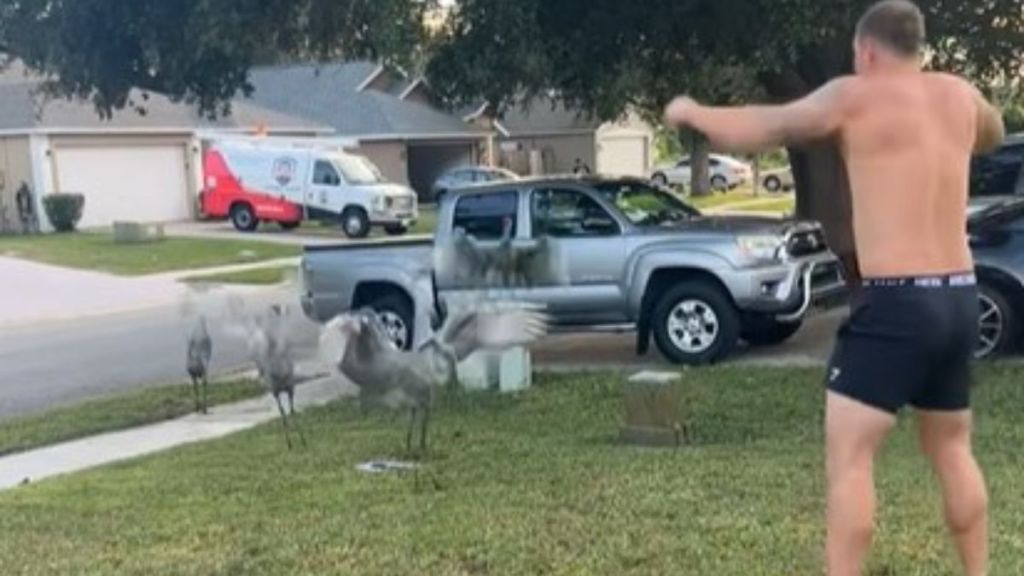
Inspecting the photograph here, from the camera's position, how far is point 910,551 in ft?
17.6

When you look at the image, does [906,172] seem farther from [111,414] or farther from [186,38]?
[186,38]

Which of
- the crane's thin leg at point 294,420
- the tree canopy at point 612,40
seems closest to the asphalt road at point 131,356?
the tree canopy at point 612,40

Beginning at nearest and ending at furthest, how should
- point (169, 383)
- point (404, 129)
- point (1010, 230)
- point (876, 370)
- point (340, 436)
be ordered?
point (876, 370)
point (340, 436)
point (1010, 230)
point (169, 383)
point (404, 129)

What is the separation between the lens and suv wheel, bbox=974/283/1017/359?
36.1 ft

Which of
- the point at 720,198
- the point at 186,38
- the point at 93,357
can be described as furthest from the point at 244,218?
the point at 186,38

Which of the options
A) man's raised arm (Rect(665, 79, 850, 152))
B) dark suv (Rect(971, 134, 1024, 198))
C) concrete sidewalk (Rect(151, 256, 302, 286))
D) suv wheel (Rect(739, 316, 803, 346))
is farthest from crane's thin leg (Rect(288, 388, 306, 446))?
concrete sidewalk (Rect(151, 256, 302, 286))

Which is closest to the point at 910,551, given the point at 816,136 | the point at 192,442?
the point at 816,136

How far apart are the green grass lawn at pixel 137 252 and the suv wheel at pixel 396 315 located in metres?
14.6

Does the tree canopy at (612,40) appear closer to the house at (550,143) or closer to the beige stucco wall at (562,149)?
the house at (550,143)

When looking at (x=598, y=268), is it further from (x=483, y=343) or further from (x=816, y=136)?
(x=816, y=136)

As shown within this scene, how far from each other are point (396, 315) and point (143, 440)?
343 centimetres

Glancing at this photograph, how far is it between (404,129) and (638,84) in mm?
33426

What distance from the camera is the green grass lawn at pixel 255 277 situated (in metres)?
23.7

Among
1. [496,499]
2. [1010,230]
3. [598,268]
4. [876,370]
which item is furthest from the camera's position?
[598,268]
